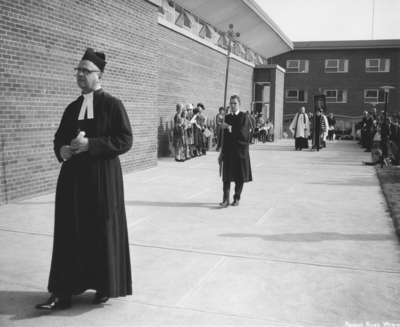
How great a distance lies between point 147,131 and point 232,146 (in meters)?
5.61

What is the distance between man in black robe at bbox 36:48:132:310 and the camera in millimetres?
3801

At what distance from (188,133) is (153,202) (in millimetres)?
8252

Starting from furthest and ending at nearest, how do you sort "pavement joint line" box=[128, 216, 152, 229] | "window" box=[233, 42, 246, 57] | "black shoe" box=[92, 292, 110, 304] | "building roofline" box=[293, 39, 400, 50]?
"building roofline" box=[293, 39, 400, 50] < "window" box=[233, 42, 246, 57] < "pavement joint line" box=[128, 216, 152, 229] < "black shoe" box=[92, 292, 110, 304]

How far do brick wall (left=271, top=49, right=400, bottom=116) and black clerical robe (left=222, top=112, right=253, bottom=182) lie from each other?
3932cm

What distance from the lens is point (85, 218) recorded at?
3.82 m

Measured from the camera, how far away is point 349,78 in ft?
152

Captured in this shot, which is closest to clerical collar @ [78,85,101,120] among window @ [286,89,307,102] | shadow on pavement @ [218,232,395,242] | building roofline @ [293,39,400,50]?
shadow on pavement @ [218,232,395,242]

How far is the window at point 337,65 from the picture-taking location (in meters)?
46.2

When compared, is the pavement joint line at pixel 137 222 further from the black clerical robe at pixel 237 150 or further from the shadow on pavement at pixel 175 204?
the black clerical robe at pixel 237 150

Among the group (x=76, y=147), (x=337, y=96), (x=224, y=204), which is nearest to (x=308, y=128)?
(x=224, y=204)

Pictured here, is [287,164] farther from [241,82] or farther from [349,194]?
[241,82]

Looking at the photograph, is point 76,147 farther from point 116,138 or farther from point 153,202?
point 153,202

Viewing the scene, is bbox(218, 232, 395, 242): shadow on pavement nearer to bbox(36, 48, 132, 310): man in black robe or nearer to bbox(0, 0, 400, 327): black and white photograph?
bbox(0, 0, 400, 327): black and white photograph

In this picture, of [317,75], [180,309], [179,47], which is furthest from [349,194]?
[317,75]
